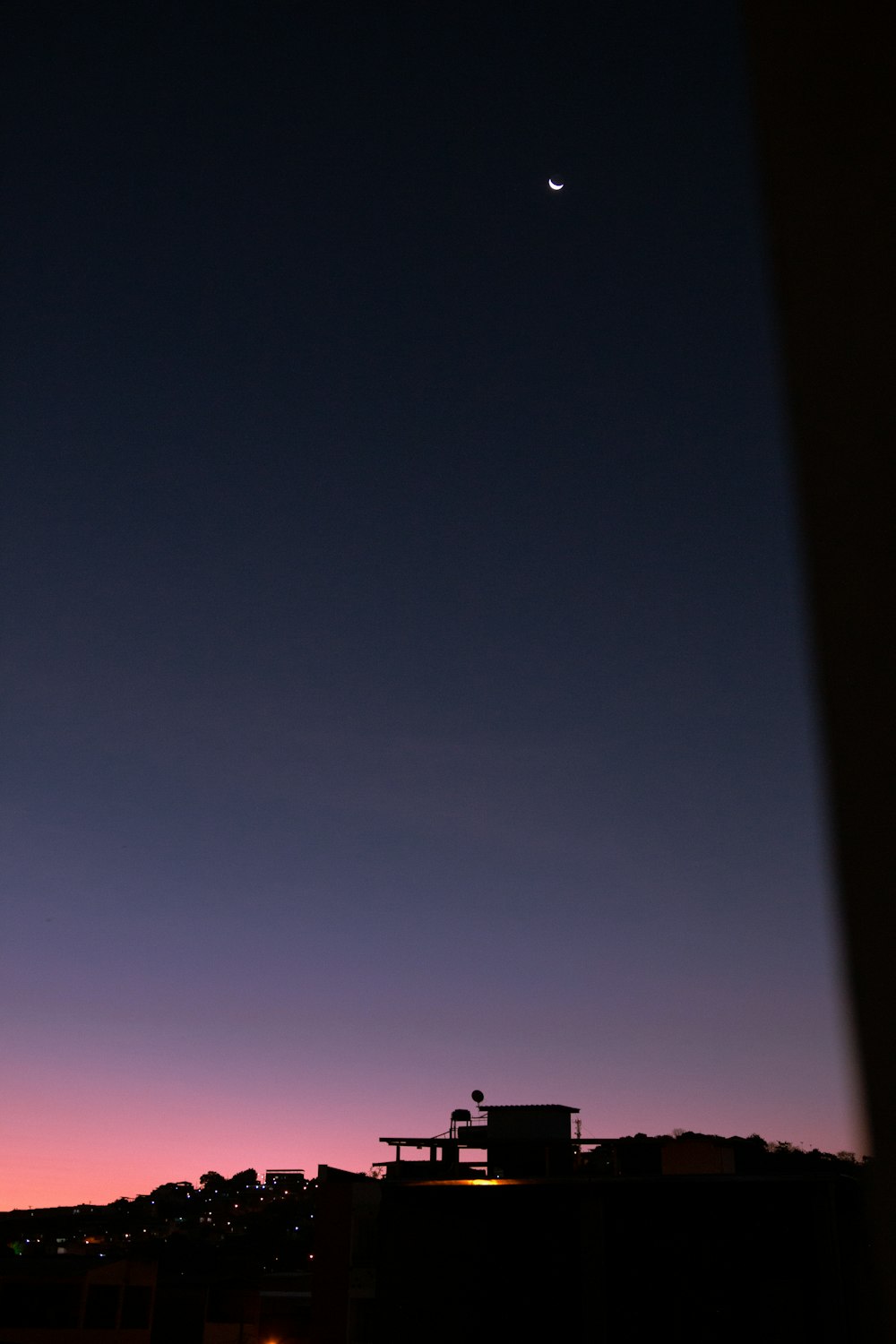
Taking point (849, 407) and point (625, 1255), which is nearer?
point (849, 407)

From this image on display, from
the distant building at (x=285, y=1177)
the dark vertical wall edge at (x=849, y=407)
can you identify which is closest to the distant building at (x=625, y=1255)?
the distant building at (x=285, y=1177)

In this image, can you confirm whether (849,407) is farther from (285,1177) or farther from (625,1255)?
(285,1177)

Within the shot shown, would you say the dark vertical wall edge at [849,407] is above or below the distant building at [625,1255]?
above

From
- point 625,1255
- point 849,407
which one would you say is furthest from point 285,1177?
point 849,407

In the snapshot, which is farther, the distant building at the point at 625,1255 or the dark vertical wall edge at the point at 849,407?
the distant building at the point at 625,1255

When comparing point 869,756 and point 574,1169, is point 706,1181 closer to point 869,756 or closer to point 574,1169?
point 574,1169

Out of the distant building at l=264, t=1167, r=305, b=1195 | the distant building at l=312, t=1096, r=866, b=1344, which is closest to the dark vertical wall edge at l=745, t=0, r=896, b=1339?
the distant building at l=312, t=1096, r=866, b=1344

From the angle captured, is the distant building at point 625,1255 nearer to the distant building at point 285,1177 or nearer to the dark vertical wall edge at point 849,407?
the distant building at point 285,1177

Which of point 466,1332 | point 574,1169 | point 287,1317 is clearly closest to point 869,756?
point 466,1332

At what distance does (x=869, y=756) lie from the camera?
3.07 ft

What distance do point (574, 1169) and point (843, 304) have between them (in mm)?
25504

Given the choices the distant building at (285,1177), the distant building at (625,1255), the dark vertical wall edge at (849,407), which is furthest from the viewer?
the distant building at (285,1177)

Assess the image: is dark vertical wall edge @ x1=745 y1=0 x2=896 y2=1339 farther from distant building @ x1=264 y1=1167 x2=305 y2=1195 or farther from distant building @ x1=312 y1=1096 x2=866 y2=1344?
distant building @ x1=264 y1=1167 x2=305 y2=1195

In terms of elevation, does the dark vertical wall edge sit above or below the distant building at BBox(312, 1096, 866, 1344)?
above
